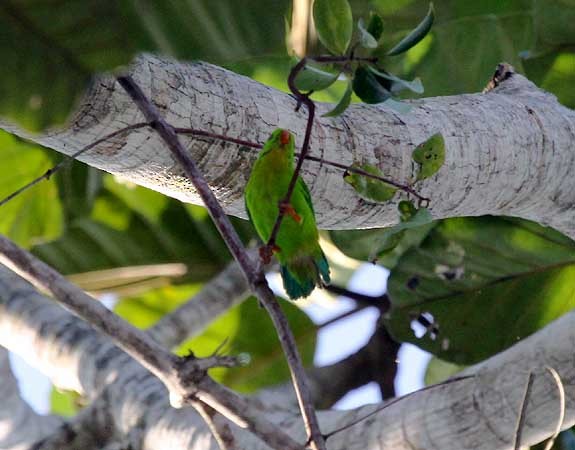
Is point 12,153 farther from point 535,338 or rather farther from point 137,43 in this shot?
point 137,43

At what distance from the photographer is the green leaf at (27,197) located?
2109mm

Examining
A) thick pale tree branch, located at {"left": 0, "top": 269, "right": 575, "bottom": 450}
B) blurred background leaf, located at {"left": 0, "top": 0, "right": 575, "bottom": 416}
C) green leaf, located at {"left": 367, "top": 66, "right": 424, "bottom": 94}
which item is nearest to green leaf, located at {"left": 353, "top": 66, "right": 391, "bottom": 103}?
green leaf, located at {"left": 367, "top": 66, "right": 424, "bottom": 94}

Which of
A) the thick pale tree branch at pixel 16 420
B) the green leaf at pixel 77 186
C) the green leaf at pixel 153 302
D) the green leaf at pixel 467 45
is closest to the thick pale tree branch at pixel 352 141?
the green leaf at pixel 467 45

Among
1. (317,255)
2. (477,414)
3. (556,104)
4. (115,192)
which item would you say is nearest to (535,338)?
(477,414)

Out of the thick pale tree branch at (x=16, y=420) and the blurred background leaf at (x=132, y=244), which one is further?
the blurred background leaf at (x=132, y=244)

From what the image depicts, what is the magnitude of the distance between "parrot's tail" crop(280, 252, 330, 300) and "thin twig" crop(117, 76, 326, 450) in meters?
0.24

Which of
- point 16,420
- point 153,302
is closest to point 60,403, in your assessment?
point 153,302

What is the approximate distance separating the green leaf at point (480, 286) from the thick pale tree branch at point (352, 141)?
1.83 feet

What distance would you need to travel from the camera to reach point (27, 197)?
7.62 ft

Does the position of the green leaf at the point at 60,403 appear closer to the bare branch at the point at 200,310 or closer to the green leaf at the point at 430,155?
the bare branch at the point at 200,310

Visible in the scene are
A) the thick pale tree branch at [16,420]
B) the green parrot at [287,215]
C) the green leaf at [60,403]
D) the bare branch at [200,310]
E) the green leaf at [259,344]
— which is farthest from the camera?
the green leaf at [60,403]

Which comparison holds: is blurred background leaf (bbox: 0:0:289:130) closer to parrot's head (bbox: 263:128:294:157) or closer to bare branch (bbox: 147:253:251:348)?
parrot's head (bbox: 263:128:294:157)

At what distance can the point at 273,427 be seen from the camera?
0.99 m

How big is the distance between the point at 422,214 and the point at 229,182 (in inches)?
11.7
